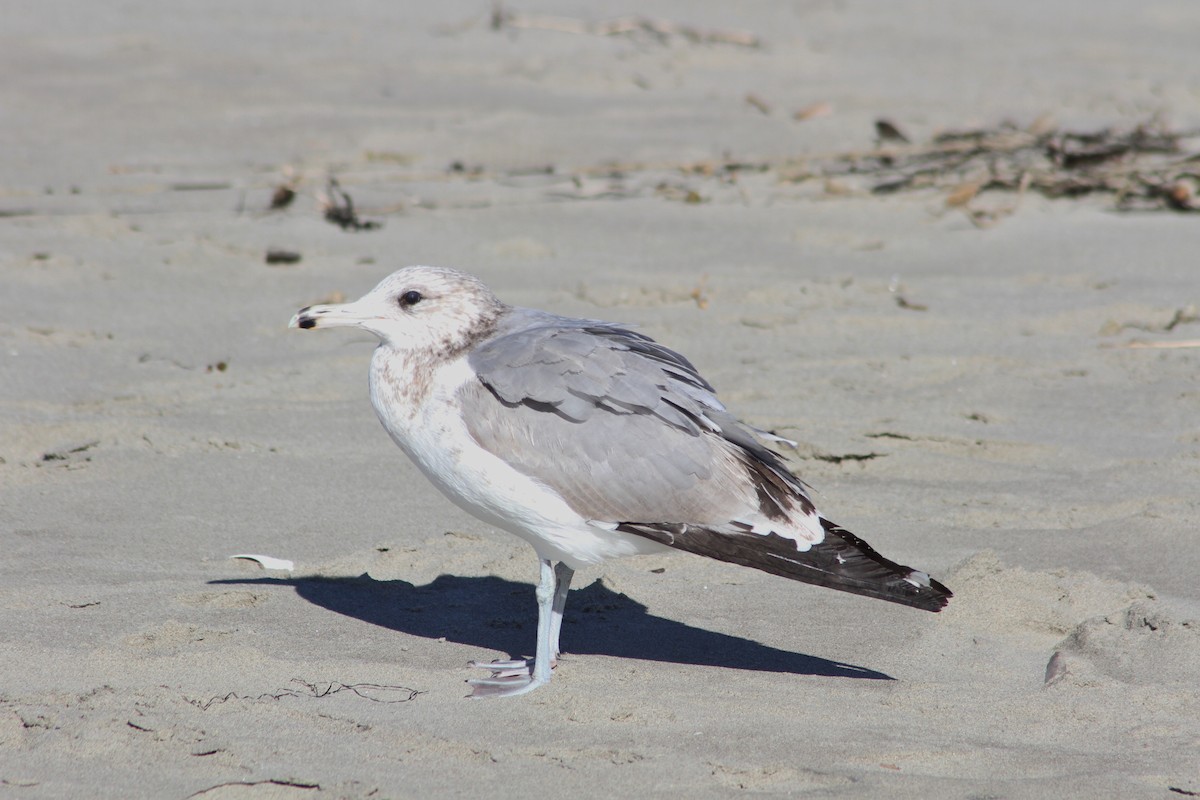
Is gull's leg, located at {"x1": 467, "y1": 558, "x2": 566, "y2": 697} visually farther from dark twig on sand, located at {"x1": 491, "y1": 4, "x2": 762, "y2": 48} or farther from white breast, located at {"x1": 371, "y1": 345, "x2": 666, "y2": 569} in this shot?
dark twig on sand, located at {"x1": 491, "y1": 4, "x2": 762, "y2": 48}

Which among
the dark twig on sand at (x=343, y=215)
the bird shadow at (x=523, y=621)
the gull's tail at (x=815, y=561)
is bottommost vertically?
the bird shadow at (x=523, y=621)

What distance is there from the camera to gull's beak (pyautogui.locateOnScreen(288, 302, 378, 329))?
3.76 metres

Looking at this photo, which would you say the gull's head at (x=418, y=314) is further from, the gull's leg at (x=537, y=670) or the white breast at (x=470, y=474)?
the gull's leg at (x=537, y=670)

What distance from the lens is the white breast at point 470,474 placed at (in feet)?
11.5

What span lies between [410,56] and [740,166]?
3.57 meters

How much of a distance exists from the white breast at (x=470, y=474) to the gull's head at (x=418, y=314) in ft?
0.24

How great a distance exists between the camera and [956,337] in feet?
20.4

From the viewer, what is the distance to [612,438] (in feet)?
11.7

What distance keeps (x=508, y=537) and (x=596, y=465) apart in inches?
44.0

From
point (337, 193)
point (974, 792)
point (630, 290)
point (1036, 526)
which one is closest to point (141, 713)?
point (974, 792)

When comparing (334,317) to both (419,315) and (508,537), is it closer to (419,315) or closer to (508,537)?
(419,315)

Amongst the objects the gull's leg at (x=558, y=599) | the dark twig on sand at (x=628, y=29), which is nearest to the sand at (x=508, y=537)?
the gull's leg at (x=558, y=599)

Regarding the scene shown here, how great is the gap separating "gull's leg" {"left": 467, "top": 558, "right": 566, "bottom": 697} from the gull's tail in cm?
30

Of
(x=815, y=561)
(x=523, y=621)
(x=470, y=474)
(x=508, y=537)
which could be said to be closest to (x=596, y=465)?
(x=470, y=474)
